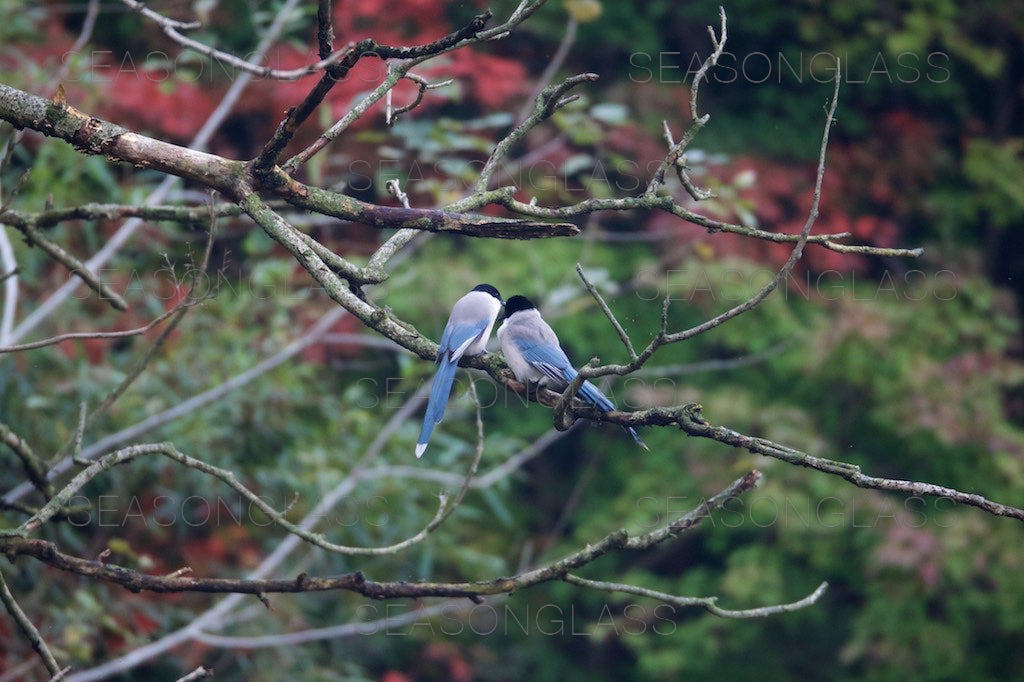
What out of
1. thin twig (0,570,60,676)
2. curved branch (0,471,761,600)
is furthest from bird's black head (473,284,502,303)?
thin twig (0,570,60,676)

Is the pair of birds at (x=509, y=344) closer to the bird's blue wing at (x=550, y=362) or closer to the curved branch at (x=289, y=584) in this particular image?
the bird's blue wing at (x=550, y=362)

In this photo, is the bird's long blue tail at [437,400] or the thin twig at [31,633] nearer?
the thin twig at [31,633]

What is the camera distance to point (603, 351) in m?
7.23

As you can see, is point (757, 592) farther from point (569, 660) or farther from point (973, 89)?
point (973, 89)

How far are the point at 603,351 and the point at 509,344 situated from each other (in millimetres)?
3461

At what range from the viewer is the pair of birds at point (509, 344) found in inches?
124

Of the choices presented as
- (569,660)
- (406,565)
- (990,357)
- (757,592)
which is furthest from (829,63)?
(569,660)

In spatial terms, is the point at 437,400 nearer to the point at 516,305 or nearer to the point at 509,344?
the point at 509,344

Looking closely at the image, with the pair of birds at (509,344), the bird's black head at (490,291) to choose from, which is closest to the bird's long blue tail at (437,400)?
the pair of birds at (509,344)

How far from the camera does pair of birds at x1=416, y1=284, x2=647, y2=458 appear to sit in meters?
3.15

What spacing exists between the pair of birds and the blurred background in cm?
83

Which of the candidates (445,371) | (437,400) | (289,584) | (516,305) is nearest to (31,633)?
(289,584)

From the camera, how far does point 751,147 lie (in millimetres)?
7672

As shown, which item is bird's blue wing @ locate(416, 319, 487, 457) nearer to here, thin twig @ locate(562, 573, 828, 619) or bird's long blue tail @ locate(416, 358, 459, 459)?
bird's long blue tail @ locate(416, 358, 459, 459)
